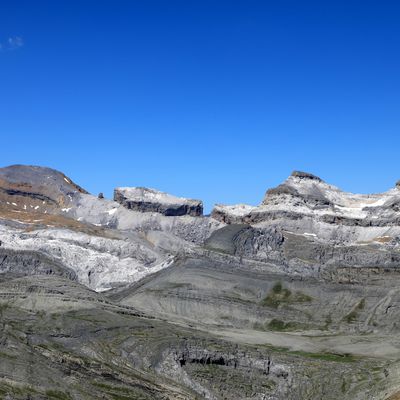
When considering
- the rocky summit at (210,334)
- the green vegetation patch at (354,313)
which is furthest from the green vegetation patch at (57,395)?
the green vegetation patch at (354,313)

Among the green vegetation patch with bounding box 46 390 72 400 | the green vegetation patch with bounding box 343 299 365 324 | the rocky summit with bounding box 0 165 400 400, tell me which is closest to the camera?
the green vegetation patch with bounding box 46 390 72 400

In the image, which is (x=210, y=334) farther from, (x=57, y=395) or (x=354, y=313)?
(x=57, y=395)

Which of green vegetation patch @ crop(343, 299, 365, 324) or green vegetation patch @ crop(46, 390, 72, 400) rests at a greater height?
green vegetation patch @ crop(343, 299, 365, 324)

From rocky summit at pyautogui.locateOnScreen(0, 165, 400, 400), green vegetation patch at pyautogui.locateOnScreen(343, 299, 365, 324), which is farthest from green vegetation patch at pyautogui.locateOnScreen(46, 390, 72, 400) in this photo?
green vegetation patch at pyautogui.locateOnScreen(343, 299, 365, 324)

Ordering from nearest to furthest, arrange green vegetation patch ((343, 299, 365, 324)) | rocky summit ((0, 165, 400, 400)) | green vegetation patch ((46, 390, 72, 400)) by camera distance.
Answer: green vegetation patch ((46, 390, 72, 400)), rocky summit ((0, 165, 400, 400)), green vegetation patch ((343, 299, 365, 324))

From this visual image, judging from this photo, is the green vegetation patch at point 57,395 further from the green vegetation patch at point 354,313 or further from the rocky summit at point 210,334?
the green vegetation patch at point 354,313

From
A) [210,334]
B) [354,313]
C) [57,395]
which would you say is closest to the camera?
[57,395]

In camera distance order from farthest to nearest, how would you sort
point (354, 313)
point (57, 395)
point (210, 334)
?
point (354, 313), point (210, 334), point (57, 395)

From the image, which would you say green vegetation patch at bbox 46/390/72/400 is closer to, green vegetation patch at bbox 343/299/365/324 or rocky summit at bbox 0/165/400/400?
rocky summit at bbox 0/165/400/400

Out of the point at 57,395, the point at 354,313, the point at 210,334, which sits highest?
the point at 354,313

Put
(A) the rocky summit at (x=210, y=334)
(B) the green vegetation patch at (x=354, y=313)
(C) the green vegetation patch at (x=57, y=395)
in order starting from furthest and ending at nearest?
(B) the green vegetation patch at (x=354, y=313)
(A) the rocky summit at (x=210, y=334)
(C) the green vegetation patch at (x=57, y=395)

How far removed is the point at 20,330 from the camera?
123 m

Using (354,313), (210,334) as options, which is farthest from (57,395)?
(354,313)

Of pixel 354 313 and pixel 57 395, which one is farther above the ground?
pixel 354 313
